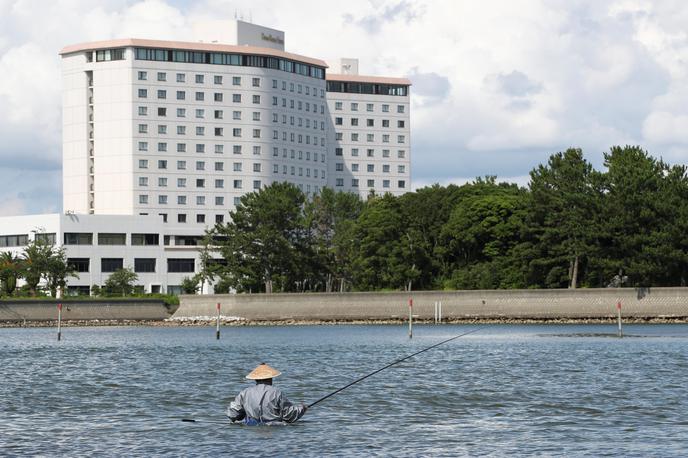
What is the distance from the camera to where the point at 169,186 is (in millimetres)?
188500

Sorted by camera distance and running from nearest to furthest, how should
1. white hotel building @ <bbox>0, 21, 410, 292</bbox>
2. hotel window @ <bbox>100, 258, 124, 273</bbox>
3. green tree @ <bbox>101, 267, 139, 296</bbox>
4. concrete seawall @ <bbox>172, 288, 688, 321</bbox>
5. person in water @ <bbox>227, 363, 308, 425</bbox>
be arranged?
person in water @ <bbox>227, 363, 308, 425</bbox> < concrete seawall @ <bbox>172, 288, 688, 321</bbox> < green tree @ <bbox>101, 267, 139, 296</bbox> < hotel window @ <bbox>100, 258, 124, 273</bbox> < white hotel building @ <bbox>0, 21, 410, 292</bbox>

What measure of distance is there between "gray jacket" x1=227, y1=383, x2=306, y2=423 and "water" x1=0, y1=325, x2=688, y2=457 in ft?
1.50

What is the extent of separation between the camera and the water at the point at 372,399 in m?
28.9

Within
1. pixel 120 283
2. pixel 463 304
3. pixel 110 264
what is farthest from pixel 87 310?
pixel 463 304

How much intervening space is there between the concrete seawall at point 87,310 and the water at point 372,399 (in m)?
57.0

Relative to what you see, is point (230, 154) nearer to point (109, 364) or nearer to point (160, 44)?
point (160, 44)

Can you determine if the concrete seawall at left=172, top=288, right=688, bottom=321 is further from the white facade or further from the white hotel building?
the white hotel building

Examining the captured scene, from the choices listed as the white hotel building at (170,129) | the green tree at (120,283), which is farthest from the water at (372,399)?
the white hotel building at (170,129)

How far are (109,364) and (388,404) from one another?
1088 inches

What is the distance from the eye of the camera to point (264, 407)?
30078 millimetres

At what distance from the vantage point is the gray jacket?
29969 millimetres

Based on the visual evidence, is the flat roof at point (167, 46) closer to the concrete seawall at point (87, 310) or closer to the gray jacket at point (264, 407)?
the concrete seawall at point (87, 310)

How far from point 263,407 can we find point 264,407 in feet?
0.08

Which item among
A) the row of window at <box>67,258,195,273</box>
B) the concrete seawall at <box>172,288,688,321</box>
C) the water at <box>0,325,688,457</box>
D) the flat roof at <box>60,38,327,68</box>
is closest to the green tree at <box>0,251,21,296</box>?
the row of window at <box>67,258,195,273</box>
